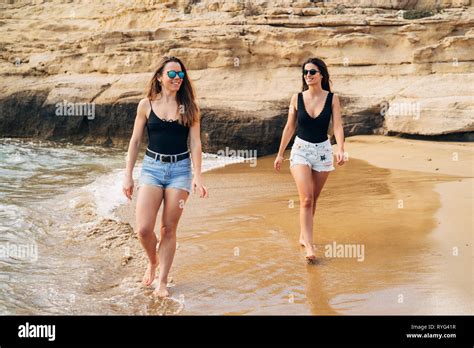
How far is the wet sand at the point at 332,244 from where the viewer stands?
4.16 meters

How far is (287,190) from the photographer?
332 inches

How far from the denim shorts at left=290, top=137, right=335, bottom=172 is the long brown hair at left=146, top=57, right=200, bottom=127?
4.14 ft

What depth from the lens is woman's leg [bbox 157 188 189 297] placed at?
14.5ft

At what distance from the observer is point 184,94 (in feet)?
14.9

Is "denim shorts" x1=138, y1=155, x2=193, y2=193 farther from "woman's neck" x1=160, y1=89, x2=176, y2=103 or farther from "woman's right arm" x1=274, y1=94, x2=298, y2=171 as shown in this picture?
"woman's right arm" x1=274, y1=94, x2=298, y2=171

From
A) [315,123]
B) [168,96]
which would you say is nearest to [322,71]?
[315,123]

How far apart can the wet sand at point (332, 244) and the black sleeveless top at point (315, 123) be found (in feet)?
3.32

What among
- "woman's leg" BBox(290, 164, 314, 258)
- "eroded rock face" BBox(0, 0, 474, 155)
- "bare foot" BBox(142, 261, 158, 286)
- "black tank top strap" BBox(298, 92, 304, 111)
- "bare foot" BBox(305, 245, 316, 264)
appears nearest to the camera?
"bare foot" BBox(142, 261, 158, 286)

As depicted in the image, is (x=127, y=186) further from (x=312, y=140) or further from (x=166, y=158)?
(x=312, y=140)

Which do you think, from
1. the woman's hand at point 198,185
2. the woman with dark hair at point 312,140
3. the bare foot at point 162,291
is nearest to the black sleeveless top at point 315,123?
the woman with dark hair at point 312,140

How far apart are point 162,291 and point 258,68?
35.7 ft

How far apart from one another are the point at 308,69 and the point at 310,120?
470 mm

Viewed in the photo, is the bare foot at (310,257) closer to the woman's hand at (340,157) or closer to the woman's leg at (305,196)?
the woman's leg at (305,196)

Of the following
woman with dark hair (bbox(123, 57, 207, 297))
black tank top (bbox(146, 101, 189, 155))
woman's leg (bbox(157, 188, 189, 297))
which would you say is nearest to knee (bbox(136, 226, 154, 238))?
woman with dark hair (bbox(123, 57, 207, 297))
